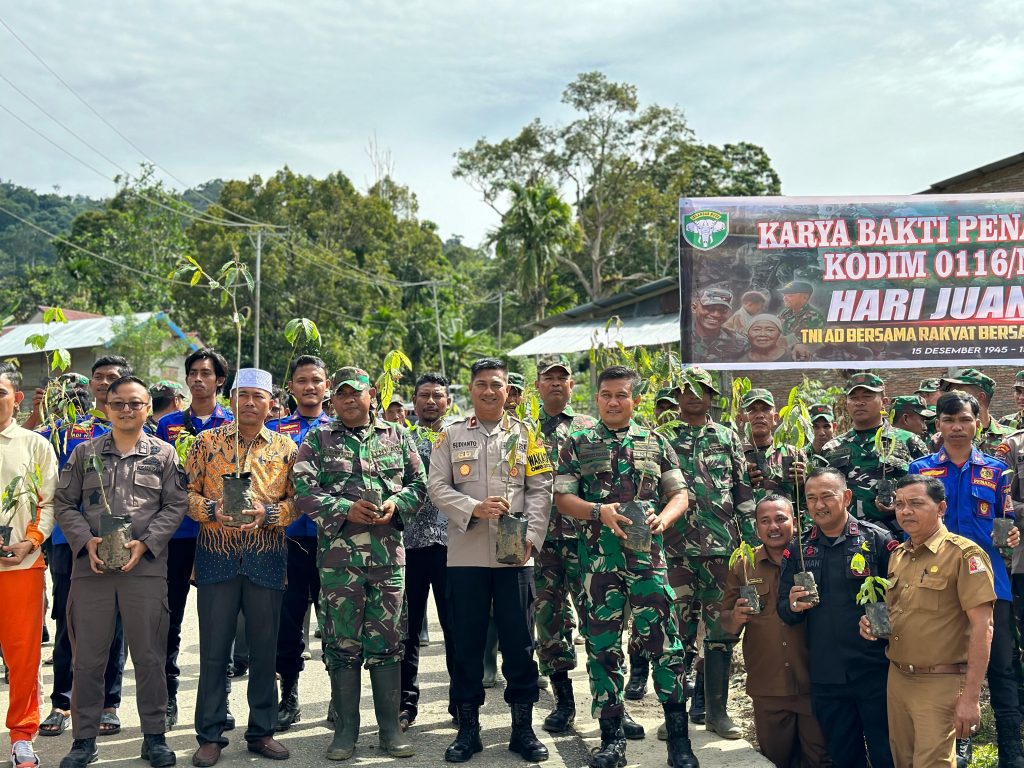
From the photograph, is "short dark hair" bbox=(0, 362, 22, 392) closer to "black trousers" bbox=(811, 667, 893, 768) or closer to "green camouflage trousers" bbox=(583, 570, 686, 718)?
"green camouflage trousers" bbox=(583, 570, 686, 718)

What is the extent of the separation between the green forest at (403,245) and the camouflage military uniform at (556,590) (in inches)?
1179

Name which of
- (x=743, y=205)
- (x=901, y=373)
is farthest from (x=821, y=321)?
(x=901, y=373)

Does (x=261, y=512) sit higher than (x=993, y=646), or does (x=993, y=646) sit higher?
(x=261, y=512)

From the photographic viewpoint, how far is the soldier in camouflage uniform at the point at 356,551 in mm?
5191

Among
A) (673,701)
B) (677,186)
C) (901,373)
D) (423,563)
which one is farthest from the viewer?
(677,186)

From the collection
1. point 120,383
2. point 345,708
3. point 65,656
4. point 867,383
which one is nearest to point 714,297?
point 867,383

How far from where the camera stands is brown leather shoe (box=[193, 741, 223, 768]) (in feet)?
16.6

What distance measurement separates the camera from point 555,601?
5.94 metres

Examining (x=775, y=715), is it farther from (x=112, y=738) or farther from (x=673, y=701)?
(x=112, y=738)

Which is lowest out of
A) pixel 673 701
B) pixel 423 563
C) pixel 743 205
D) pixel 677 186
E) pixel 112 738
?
→ pixel 112 738

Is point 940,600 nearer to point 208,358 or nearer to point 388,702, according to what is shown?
point 388,702

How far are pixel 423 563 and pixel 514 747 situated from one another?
4.32ft

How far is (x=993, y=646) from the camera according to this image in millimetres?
5191

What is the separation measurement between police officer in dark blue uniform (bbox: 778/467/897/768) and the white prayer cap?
299 centimetres
